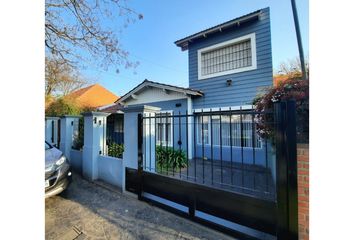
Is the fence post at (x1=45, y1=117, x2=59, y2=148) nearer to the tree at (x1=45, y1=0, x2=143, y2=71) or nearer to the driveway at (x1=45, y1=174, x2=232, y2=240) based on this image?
the tree at (x1=45, y1=0, x2=143, y2=71)

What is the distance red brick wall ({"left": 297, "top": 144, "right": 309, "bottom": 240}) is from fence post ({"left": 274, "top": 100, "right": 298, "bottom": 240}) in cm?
4

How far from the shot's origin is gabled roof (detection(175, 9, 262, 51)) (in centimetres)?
607

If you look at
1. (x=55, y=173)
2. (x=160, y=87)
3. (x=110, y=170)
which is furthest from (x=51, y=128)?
(x=160, y=87)

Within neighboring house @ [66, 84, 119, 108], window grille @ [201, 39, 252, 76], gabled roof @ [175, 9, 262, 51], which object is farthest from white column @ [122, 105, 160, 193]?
neighboring house @ [66, 84, 119, 108]

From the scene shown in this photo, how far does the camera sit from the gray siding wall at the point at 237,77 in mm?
6059

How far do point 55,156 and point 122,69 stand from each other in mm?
2304

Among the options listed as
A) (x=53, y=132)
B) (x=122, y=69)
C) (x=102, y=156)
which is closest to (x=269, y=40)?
(x=122, y=69)

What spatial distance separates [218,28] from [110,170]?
6222 mm

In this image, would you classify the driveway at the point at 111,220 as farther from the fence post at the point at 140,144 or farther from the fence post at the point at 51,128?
the fence post at the point at 51,128

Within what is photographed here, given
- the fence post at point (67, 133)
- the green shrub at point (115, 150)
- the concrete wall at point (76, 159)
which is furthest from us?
the fence post at point (67, 133)

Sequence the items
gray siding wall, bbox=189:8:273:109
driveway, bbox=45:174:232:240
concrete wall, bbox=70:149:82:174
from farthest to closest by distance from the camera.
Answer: gray siding wall, bbox=189:8:273:109, concrete wall, bbox=70:149:82:174, driveway, bbox=45:174:232:240

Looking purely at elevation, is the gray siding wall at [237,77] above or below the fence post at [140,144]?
above

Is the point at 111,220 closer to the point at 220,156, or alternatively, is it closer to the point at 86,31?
the point at 220,156

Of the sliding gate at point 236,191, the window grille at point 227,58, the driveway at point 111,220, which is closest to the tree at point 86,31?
the sliding gate at point 236,191
